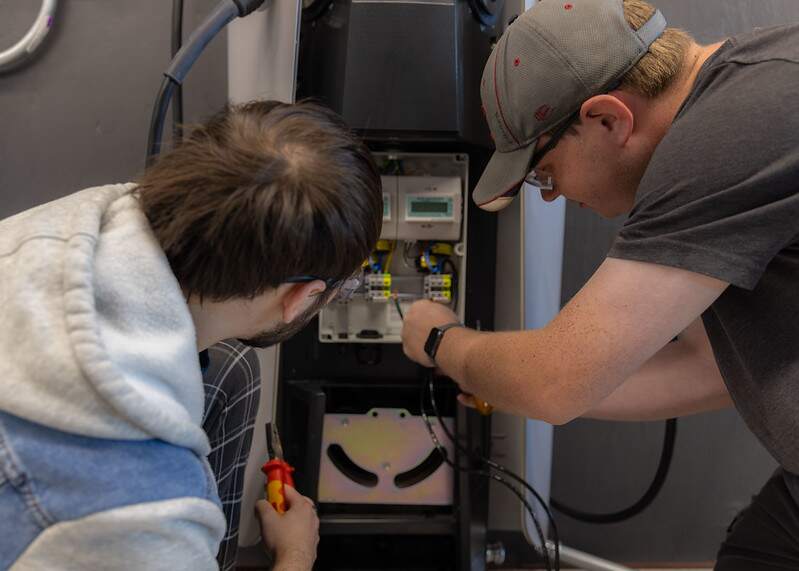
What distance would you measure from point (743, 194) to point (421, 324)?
19.5 inches

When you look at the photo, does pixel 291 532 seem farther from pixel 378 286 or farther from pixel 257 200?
pixel 257 200

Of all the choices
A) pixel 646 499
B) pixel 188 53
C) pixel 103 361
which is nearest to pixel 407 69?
pixel 188 53

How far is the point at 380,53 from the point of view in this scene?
903 millimetres

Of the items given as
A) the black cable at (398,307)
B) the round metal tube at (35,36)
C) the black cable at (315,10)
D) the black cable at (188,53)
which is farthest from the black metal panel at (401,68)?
the round metal tube at (35,36)

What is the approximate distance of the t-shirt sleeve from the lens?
1.92 feet

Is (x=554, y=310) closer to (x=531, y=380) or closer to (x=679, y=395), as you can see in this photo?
(x=679, y=395)

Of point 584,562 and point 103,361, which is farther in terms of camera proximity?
point 584,562

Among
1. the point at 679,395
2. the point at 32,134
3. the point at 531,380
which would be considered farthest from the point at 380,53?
the point at 32,134

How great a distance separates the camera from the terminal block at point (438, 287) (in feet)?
3.58

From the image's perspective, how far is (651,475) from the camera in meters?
1.56

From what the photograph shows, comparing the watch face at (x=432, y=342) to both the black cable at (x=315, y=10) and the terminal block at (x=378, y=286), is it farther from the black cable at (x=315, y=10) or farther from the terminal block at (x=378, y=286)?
the black cable at (x=315, y=10)

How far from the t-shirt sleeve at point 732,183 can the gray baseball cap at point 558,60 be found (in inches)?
4.8

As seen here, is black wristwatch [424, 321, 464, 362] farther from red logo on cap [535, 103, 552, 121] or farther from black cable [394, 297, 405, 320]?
red logo on cap [535, 103, 552, 121]

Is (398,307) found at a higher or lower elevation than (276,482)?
higher
